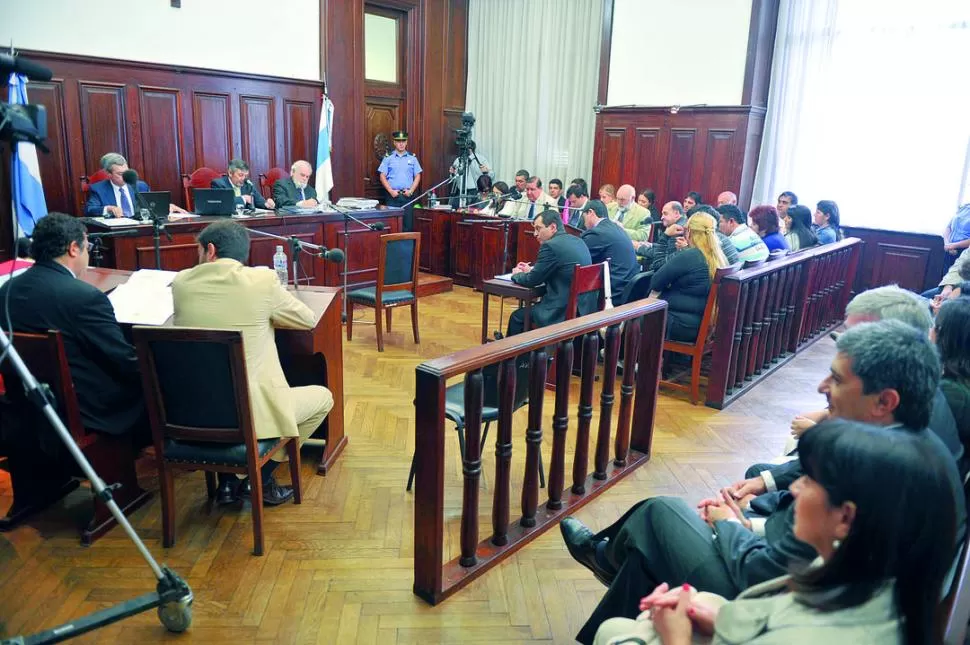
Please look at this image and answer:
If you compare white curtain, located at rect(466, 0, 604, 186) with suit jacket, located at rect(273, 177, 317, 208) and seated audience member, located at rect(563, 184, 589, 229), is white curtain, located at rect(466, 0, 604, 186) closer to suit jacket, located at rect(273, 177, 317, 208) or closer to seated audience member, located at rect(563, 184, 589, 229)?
seated audience member, located at rect(563, 184, 589, 229)

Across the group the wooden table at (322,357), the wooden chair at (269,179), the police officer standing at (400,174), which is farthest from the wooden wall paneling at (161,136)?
the wooden table at (322,357)

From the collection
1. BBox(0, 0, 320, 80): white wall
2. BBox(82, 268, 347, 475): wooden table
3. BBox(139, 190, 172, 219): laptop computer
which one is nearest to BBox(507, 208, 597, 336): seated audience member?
BBox(82, 268, 347, 475): wooden table

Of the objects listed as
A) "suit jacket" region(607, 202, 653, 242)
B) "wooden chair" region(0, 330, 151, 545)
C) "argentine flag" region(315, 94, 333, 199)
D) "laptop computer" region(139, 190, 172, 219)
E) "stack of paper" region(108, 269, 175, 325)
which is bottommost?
"wooden chair" region(0, 330, 151, 545)

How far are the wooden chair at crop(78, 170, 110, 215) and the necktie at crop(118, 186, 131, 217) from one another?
0.49 feet

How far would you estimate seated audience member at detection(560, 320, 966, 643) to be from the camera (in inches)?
59.1

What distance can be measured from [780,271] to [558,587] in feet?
9.45

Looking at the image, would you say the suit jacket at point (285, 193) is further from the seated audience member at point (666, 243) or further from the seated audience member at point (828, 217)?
the seated audience member at point (828, 217)

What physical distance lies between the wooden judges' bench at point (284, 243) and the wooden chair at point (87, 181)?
2.54 feet

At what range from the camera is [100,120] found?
19.4 feet

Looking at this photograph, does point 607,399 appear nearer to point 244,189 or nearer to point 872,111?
point 244,189

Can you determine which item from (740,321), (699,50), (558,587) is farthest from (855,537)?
(699,50)

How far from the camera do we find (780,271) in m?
4.30

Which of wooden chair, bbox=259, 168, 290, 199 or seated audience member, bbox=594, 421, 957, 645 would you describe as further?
wooden chair, bbox=259, 168, 290, 199

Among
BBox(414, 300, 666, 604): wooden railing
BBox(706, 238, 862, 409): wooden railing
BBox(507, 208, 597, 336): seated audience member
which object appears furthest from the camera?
BBox(507, 208, 597, 336): seated audience member
